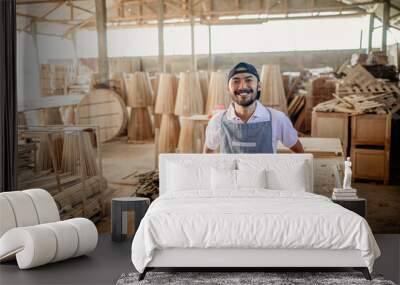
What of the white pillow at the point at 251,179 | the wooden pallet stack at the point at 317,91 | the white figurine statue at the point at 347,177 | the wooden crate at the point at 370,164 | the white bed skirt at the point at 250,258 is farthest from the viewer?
the wooden crate at the point at 370,164

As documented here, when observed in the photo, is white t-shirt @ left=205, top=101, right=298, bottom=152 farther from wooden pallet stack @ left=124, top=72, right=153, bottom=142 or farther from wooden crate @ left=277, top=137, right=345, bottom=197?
wooden pallet stack @ left=124, top=72, right=153, bottom=142

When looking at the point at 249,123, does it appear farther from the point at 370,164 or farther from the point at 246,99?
the point at 370,164

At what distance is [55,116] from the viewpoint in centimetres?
630

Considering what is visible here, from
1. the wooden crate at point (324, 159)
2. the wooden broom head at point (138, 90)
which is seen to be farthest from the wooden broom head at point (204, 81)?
the wooden crate at point (324, 159)

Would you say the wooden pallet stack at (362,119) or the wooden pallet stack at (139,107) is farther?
the wooden pallet stack at (139,107)

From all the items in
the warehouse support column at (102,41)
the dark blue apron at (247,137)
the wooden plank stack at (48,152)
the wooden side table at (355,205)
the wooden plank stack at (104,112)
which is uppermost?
the warehouse support column at (102,41)

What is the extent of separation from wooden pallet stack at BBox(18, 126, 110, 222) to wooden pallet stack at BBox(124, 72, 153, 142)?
385 mm

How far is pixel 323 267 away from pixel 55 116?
10.2 feet

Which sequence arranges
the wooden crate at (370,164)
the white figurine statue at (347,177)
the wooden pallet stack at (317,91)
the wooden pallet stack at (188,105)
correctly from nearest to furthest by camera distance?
the white figurine statue at (347,177) → the wooden pallet stack at (317,91) → the wooden crate at (370,164) → the wooden pallet stack at (188,105)

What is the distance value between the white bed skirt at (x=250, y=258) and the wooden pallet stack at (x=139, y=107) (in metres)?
2.01

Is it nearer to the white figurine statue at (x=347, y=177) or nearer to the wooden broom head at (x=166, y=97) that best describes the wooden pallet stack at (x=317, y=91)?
the white figurine statue at (x=347, y=177)

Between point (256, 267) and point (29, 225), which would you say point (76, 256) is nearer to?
point (29, 225)

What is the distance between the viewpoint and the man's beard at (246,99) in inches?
240

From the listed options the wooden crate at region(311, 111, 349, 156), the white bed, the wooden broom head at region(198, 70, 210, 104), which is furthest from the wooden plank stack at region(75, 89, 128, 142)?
the wooden crate at region(311, 111, 349, 156)
